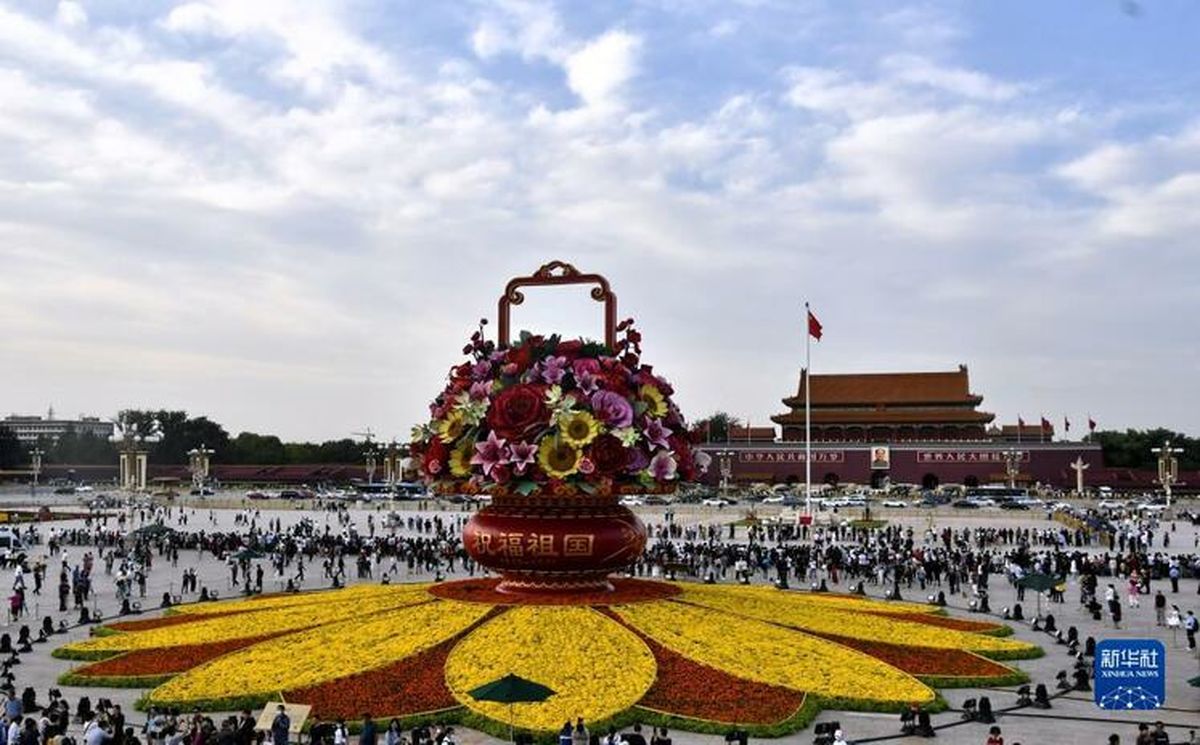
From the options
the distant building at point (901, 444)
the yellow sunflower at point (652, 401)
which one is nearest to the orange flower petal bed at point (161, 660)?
the yellow sunflower at point (652, 401)

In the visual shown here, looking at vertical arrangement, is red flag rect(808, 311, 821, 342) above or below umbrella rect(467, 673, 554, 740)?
above

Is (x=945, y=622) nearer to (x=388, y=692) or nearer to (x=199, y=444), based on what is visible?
(x=388, y=692)

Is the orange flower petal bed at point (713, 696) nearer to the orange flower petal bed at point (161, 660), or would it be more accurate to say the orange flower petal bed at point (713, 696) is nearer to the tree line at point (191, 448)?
the orange flower petal bed at point (161, 660)

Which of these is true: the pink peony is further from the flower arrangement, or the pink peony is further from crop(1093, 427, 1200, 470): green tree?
crop(1093, 427, 1200, 470): green tree

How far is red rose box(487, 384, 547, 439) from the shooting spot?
794 inches

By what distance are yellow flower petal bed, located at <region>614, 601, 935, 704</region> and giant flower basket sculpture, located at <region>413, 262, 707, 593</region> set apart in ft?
5.51

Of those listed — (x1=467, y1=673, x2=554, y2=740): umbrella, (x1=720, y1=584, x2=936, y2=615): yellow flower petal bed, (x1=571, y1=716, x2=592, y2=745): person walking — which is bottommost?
(x1=571, y1=716, x2=592, y2=745): person walking

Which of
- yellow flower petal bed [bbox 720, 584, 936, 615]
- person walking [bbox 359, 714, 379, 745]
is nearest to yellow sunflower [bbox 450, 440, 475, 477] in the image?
person walking [bbox 359, 714, 379, 745]

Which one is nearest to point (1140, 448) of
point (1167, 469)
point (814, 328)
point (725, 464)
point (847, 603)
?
point (1167, 469)

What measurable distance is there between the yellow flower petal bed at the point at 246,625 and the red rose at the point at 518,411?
4.46m

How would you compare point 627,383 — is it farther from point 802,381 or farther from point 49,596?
point 802,381

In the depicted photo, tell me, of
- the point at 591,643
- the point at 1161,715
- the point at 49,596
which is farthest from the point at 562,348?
the point at 49,596

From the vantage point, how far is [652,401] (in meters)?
21.3

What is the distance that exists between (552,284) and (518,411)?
3.76m
